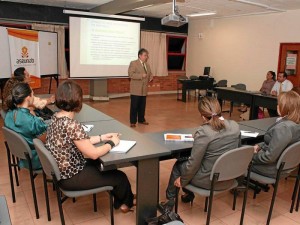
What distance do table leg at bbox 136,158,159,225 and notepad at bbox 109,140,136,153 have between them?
0.16 metres

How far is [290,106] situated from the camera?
2.37 meters

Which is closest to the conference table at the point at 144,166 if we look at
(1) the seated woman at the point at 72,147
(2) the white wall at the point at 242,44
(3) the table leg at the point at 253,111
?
(1) the seated woman at the point at 72,147

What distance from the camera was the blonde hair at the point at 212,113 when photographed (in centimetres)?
206

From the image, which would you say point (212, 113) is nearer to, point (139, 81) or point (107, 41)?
point (139, 81)

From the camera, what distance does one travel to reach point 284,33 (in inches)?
289

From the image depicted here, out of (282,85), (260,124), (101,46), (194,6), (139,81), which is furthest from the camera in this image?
(101,46)

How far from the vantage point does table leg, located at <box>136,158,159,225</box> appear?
210 cm

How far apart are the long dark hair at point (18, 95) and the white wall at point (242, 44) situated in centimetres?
685

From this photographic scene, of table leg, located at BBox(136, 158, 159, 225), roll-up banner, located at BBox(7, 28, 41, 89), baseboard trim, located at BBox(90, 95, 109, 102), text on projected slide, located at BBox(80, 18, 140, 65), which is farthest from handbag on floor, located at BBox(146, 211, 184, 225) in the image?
baseboard trim, located at BBox(90, 95, 109, 102)

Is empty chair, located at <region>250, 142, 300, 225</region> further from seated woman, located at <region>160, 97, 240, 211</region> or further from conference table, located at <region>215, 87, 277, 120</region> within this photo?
conference table, located at <region>215, 87, 277, 120</region>

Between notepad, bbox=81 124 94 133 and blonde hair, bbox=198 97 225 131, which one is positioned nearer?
blonde hair, bbox=198 97 225 131

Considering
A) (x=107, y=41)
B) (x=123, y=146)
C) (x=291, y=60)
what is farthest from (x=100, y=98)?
(x=123, y=146)

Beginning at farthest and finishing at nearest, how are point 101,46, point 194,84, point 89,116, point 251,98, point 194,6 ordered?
point 194,84 → point 101,46 → point 194,6 → point 251,98 → point 89,116

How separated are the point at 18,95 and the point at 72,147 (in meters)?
0.88
